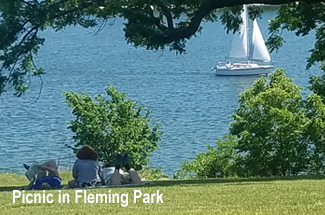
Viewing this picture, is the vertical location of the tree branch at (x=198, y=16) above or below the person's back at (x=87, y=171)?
above

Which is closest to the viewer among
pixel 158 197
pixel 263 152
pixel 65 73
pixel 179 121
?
pixel 158 197

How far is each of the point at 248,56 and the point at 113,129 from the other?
28.6 metres

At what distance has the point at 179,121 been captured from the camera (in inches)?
1080

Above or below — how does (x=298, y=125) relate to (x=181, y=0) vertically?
below

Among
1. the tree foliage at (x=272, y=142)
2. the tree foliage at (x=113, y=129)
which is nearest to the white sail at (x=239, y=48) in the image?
the tree foliage at (x=113, y=129)

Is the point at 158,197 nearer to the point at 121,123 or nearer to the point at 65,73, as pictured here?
the point at 121,123

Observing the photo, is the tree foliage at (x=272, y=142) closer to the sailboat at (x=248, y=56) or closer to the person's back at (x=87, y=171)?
the person's back at (x=87, y=171)

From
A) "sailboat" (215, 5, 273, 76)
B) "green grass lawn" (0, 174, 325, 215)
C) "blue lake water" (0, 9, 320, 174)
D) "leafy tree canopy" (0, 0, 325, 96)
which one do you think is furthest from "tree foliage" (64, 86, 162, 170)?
"sailboat" (215, 5, 273, 76)

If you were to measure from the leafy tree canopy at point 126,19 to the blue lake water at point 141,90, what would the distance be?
2.00 metres

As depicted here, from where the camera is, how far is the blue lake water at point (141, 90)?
23672mm

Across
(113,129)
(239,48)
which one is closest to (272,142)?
(113,129)

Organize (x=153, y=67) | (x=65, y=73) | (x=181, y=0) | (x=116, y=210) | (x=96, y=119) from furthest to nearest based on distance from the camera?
(x=153, y=67)
(x=65, y=73)
(x=96, y=119)
(x=181, y=0)
(x=116, y=210)

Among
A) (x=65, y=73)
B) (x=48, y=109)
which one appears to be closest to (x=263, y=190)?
(x=48, y=109)

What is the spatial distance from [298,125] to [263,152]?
1.05m
